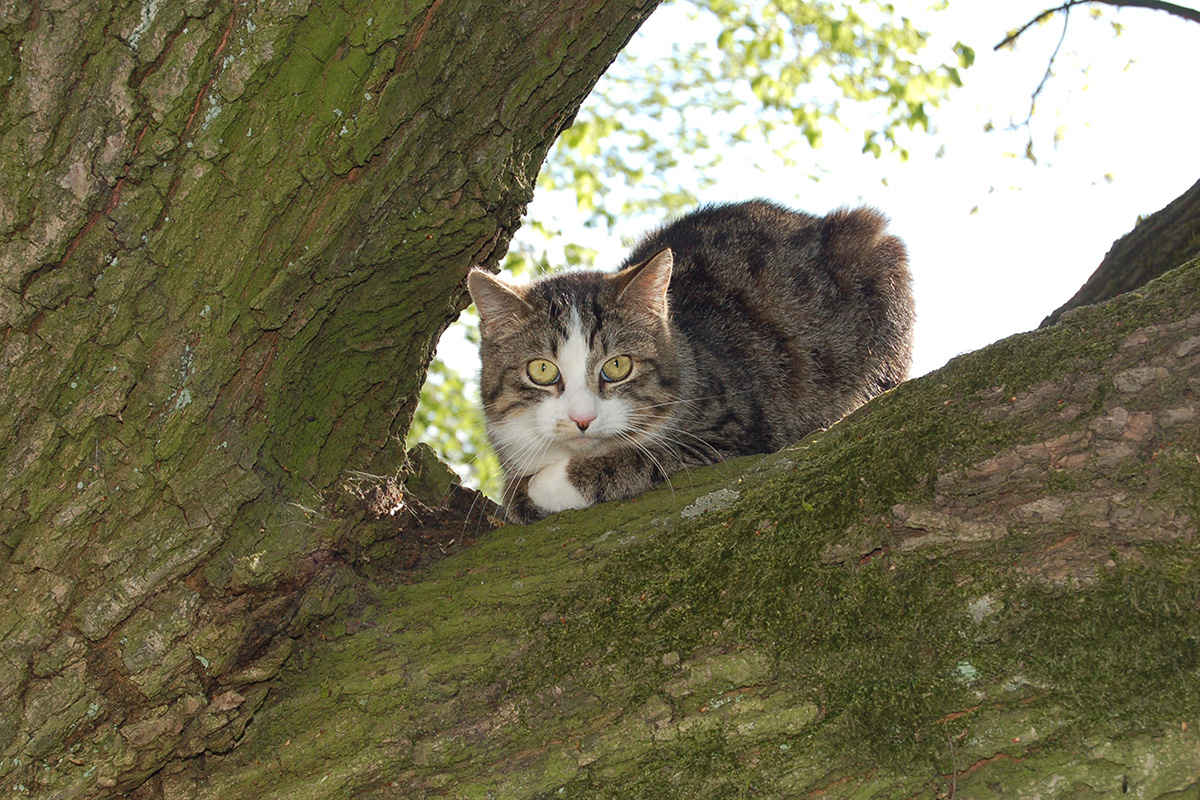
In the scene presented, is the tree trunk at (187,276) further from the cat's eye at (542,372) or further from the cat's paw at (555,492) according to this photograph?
the cat's eye at (542,372)

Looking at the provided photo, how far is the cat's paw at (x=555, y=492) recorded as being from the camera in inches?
113

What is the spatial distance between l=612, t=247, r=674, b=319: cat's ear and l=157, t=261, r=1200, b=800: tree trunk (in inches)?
49.5

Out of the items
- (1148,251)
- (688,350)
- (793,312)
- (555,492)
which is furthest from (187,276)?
(1148,251)

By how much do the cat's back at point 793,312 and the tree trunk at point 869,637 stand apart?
4.62ft

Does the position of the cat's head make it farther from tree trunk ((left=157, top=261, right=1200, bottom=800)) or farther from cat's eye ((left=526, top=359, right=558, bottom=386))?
tree trunk ((left=157, top=261, right=1200, bottom=800))

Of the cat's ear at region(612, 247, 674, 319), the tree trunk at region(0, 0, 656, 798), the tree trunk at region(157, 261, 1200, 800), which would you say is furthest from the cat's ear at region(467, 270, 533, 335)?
the tree trunk at region(157, 261, 1200, 800)

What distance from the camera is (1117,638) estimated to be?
148 centimetres

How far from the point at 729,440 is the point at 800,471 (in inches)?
46.7

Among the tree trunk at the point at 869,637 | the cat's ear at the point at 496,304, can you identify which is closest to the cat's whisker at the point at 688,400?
the cat's ear at the point at 496,304

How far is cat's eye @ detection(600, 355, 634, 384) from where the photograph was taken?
10.3 ft

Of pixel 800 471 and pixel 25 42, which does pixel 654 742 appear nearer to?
pixel 800 471

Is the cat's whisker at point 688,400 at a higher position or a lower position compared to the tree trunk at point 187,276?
lower

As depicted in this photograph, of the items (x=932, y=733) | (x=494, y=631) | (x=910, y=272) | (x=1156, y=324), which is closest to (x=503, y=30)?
(x=494, y=631)

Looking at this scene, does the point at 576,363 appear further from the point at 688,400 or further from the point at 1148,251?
the point at 1148,251
